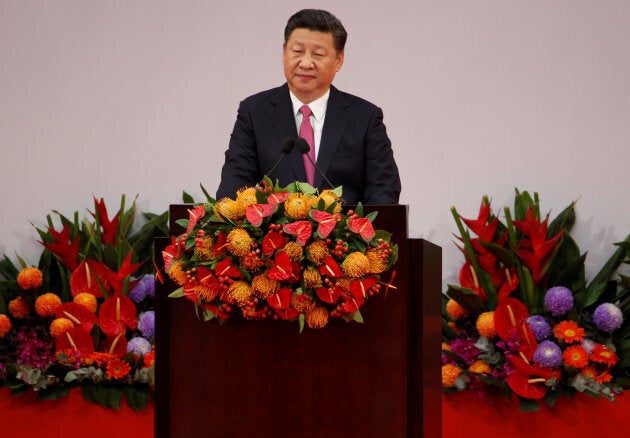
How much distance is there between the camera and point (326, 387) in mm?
2086

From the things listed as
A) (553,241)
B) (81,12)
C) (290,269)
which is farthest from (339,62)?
(81,12)

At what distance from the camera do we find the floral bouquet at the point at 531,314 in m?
3.51

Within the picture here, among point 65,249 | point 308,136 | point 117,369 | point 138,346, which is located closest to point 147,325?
point 138,346

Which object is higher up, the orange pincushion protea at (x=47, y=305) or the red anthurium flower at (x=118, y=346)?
the orange pincushion protea at (x=47, y=305)

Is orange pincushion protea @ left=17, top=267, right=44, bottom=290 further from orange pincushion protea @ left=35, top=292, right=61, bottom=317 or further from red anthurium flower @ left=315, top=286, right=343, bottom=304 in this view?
red anthurium flower @ left=315, top=286, right=343, bottom=304

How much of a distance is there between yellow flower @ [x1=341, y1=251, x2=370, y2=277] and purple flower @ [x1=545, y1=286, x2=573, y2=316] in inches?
71.7

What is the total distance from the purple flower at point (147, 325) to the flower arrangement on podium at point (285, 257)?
178 cm

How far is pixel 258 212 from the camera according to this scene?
197cm

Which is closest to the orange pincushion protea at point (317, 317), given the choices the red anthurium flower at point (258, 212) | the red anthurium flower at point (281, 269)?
the red anthurium flower at point (281, 269)

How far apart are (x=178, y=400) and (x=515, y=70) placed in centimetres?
255

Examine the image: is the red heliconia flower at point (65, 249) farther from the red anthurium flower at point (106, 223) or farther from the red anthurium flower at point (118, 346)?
the red anthurium flower at point (118, 346)

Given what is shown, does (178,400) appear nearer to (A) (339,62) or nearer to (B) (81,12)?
(A) (339,62)

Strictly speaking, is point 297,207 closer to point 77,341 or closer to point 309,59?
point 309,59

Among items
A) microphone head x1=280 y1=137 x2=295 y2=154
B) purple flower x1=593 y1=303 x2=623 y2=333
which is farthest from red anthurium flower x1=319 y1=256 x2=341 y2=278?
purple flower x1=593 y1=303 x2=623 y2=333
